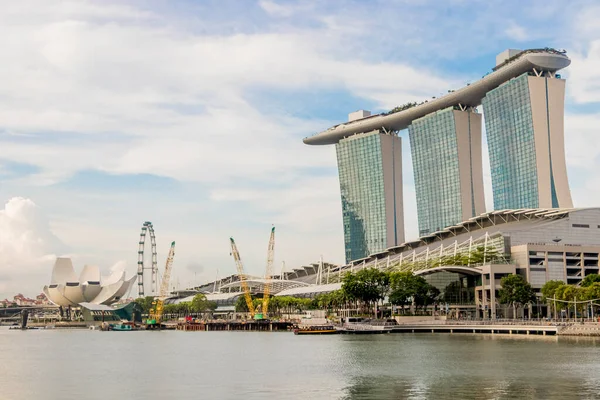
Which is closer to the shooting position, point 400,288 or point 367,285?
point 400,288

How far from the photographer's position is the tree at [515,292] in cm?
14075

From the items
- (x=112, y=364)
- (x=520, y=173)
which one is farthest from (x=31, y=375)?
(x=520, y=173)

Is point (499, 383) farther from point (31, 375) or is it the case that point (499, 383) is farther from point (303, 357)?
point (31, 375)

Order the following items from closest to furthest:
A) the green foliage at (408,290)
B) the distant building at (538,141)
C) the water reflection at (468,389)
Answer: the water reflection at (468,389)
the green foliage at (408,290)
the distant building at (538,141)

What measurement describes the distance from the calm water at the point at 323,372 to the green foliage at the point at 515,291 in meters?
35.6

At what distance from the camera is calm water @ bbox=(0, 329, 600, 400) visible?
56125 millimetres

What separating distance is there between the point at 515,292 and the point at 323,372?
3153 inches

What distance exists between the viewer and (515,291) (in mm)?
141375

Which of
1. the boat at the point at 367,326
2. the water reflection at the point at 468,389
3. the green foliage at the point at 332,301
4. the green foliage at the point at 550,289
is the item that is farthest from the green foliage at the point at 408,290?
the water reflection at the point at 468,389

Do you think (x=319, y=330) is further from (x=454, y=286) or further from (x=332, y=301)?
(x=454, y=286)

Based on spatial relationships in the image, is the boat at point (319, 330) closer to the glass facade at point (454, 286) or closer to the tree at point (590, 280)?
the glass facade at point (454, 286)

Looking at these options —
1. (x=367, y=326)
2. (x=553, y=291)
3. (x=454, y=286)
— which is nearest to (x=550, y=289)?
(x=553, y=291)

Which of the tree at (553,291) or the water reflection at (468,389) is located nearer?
the water reflection at (468,389)

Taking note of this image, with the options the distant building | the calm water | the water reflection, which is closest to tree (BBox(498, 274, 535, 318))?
the calm water
